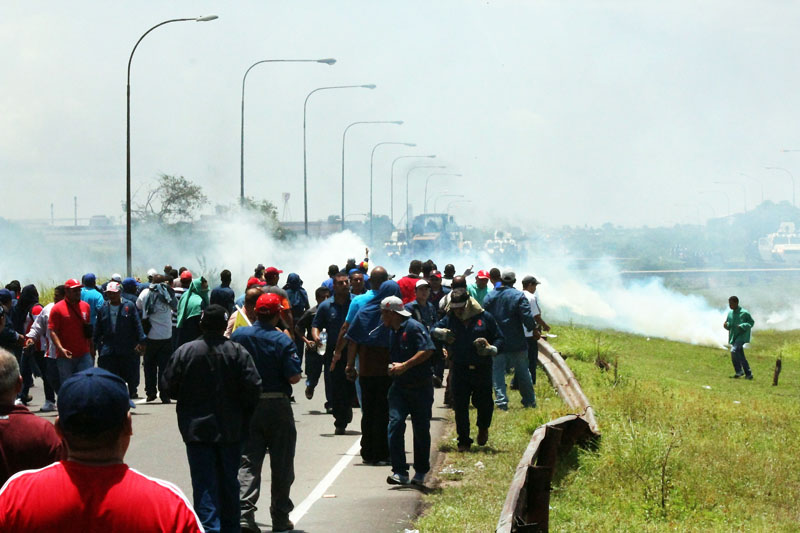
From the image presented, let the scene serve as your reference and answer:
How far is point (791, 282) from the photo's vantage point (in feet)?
299

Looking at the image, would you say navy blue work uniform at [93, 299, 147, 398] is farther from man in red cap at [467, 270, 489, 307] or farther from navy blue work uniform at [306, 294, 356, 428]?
man in red cap at [467, 270, 489, 307]

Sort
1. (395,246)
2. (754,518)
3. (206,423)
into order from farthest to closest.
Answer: (395,246), (754,518), (206,423)

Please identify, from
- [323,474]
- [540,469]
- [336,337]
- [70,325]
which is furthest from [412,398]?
[70,325]

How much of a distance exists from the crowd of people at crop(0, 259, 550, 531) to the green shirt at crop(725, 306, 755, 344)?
896 cm

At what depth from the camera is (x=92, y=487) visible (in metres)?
3.41

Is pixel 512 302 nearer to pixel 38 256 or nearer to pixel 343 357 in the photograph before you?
pixel 343 357

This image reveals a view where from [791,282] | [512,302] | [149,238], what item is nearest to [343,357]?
[512,302]

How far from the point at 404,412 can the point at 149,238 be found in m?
56.8

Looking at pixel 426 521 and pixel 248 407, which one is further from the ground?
pixel 248 407

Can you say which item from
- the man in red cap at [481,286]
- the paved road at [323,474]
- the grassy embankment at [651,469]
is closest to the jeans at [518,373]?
the grassy embankment at [651,469]

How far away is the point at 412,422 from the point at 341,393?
3.04 m

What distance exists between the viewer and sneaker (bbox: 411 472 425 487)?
34.8ft

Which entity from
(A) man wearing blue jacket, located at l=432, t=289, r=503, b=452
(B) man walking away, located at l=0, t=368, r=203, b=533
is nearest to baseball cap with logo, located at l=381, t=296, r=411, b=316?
(A) man wearing blue jacket, located at l=432, t=289, r=503, b=452

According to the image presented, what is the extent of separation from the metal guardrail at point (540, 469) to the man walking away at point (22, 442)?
9.21ft
